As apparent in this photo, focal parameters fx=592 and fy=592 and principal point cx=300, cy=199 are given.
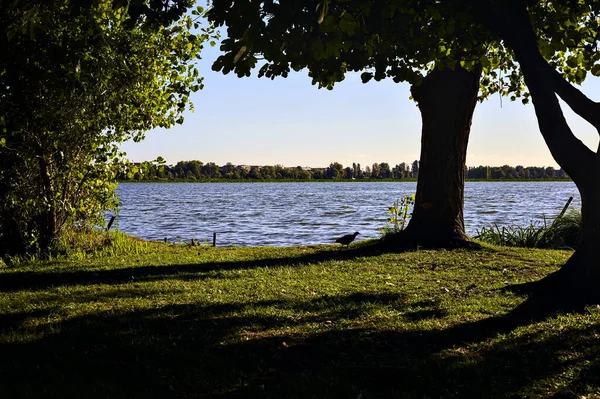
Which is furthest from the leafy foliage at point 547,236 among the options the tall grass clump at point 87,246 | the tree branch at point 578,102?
the tall grass clump at point 87,246

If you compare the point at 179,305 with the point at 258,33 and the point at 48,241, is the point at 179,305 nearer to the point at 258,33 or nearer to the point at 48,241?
the point at 258,33

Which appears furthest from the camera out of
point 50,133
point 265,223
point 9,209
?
point 265,223

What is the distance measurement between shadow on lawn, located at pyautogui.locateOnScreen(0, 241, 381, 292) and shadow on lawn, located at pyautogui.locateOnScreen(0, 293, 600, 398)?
344 centimetres

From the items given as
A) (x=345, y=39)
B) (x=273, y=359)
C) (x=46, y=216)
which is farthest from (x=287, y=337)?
(x=46, y=216)

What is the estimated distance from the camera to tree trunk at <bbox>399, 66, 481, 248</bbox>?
15.5m

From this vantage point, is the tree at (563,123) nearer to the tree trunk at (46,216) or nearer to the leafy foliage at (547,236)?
the leafy foliage at (547,236)

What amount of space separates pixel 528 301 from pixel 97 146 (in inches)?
450

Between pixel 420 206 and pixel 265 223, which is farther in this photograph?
pixel 265 223

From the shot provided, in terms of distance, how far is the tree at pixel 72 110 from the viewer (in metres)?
13.3

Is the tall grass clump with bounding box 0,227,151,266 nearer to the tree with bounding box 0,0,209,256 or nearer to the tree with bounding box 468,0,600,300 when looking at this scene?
the tree with bounding box 0,0,209,256

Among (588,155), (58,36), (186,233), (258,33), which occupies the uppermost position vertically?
(58,36)

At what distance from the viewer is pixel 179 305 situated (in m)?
9.06

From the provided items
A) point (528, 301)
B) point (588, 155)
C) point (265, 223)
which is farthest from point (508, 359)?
point (265, 223)

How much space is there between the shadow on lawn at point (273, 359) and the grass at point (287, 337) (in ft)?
0.06
